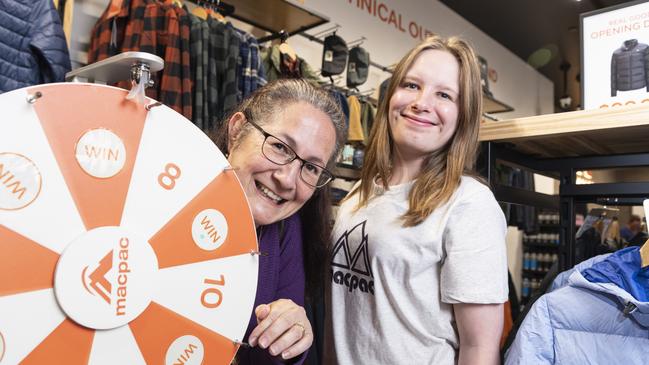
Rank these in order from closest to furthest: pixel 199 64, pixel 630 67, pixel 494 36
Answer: pixel 630 67 < pixel 199 64 < pixel 494 36

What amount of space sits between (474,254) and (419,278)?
0.14 meters

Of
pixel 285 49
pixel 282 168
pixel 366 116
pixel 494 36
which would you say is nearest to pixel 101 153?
pixel 282 168

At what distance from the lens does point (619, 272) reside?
1.01m

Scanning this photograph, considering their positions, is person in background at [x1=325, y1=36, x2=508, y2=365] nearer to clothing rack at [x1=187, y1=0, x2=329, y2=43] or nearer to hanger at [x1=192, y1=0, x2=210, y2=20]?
hanger at [x1=192, y1=0, x2=210, y2=20]

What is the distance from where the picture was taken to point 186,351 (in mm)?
700

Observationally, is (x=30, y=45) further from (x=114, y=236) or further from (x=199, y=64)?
(x=114, y=236)

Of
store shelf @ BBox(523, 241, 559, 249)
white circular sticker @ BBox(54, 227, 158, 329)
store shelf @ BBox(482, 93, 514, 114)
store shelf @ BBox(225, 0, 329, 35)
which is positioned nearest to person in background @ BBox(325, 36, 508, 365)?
white circular sticker @ BBox(54, 227, 158, 329)

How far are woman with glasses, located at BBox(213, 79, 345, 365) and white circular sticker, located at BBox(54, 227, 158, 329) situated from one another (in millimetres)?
287

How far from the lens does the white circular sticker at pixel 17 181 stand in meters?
0.54

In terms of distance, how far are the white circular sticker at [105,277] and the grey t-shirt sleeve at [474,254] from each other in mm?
645

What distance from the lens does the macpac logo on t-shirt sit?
3.89 ft

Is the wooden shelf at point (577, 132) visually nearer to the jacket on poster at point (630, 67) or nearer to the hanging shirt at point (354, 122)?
the jacket on poster at point (630, 67)

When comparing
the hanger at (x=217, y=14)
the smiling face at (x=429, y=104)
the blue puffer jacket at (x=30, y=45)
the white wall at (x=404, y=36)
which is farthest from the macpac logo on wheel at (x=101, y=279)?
the white wall at (x=404, y=36)

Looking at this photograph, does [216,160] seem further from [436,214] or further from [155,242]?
[436,214]
